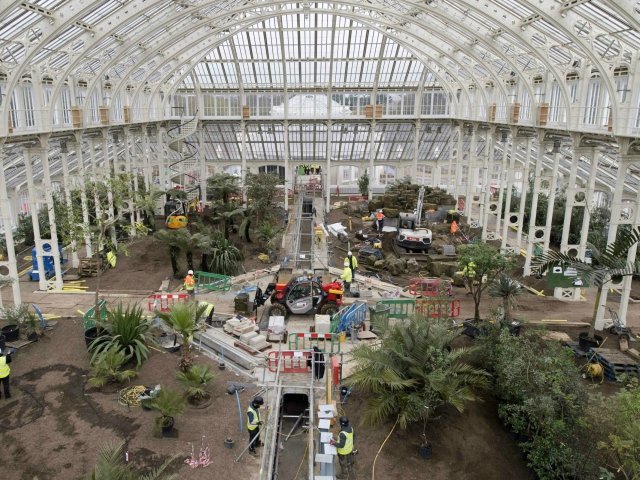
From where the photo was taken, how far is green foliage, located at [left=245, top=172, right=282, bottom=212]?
101 ft

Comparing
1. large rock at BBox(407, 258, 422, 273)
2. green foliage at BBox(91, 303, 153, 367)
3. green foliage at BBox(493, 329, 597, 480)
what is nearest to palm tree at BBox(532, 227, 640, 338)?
green foliage at BBox(493, 329, 597, 480)

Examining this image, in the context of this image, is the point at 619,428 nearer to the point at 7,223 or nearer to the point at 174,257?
the point at 174,257

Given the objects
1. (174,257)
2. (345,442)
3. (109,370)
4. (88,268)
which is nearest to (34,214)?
→ (88,268)

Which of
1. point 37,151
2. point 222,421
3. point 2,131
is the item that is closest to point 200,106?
point 37,151

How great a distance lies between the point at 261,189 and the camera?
30922mm

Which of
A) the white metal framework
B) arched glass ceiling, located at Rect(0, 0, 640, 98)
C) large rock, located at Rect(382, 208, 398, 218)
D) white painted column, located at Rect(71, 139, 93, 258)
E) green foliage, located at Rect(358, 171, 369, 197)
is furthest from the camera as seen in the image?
green foliage, located at Rect(358, 171, 369, 197)

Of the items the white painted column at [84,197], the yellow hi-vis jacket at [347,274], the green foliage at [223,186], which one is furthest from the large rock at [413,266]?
the white painted column at [84,197]

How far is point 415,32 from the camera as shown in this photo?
30.1 meters

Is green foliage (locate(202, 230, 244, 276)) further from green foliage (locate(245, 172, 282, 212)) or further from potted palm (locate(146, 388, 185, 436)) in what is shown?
potted palm (locate(146, 388, 185, 436))

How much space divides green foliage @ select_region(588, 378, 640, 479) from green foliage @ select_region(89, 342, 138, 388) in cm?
1130

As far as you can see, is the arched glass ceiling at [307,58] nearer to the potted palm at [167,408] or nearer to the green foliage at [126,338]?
the green foliage at [126,338]

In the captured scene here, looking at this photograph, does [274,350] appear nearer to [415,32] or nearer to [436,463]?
[436,463]

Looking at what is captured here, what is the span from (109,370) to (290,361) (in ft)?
16.4

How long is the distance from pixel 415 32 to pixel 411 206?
11421 millimetres
